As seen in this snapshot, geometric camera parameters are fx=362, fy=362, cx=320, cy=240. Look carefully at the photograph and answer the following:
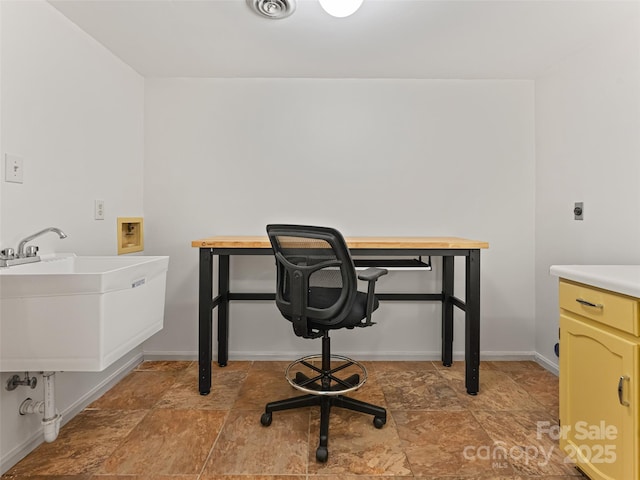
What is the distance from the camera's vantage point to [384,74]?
2.63m

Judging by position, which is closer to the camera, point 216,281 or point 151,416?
point 151,416

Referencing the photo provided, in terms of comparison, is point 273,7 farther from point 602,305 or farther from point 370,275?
point 602,305

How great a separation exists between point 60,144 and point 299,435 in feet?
6.20

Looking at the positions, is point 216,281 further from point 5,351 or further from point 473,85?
point 473,85

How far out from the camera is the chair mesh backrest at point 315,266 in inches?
64.1

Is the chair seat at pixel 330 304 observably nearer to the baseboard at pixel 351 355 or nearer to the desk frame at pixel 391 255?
the desk frame at pixel 391 255

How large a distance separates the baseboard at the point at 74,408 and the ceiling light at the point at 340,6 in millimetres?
2367

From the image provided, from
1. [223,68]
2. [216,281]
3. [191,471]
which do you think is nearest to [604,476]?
[191,471]

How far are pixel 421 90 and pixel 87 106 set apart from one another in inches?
87.2

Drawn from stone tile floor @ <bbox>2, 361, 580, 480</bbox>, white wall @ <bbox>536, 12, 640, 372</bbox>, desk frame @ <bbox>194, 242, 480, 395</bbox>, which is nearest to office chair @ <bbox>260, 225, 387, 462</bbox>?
stone tile floor @ <bbox>2, 361, 580, 480</bbox>

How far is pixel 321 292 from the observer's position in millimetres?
1766

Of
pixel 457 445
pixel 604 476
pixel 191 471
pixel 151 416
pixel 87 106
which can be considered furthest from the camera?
pixel 87 106

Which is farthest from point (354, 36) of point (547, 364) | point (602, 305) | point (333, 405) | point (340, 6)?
point (547, 364)

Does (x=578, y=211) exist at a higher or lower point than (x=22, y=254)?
higher
